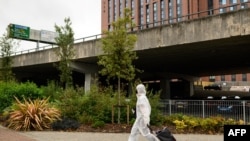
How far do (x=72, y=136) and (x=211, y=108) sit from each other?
8939mm

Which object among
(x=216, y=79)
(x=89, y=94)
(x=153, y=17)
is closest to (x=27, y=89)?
(x=89, y=94)

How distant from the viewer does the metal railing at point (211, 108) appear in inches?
701

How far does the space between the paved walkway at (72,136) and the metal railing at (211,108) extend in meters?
5.34

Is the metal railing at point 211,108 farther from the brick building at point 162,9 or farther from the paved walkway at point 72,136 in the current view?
the brick building at point 162,9

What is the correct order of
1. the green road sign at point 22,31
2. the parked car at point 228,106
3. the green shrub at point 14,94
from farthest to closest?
the green road sign at point 22,31 → the green shrub at point 14,94 → the parked car at point 228,106

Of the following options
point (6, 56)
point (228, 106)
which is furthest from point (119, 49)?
point (6, 56)

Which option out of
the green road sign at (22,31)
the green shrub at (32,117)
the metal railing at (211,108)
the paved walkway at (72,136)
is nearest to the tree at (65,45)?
the metal railing at (211,108)

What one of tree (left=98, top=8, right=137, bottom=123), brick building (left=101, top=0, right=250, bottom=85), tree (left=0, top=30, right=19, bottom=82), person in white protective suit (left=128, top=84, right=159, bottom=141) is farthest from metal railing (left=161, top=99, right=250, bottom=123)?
brick building (left=101, top=0, right=250, bottom=85)

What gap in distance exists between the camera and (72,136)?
12500mm

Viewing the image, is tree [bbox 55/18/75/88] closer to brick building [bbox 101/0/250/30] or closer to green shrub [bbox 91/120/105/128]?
green shrub [bbox 91/120/105/128]

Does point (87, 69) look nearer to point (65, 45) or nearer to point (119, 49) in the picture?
point (65, 45)

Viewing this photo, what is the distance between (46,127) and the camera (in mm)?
14500

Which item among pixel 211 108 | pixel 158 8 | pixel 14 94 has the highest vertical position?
pixel 158 8

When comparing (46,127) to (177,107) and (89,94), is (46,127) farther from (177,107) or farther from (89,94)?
(177,107)
